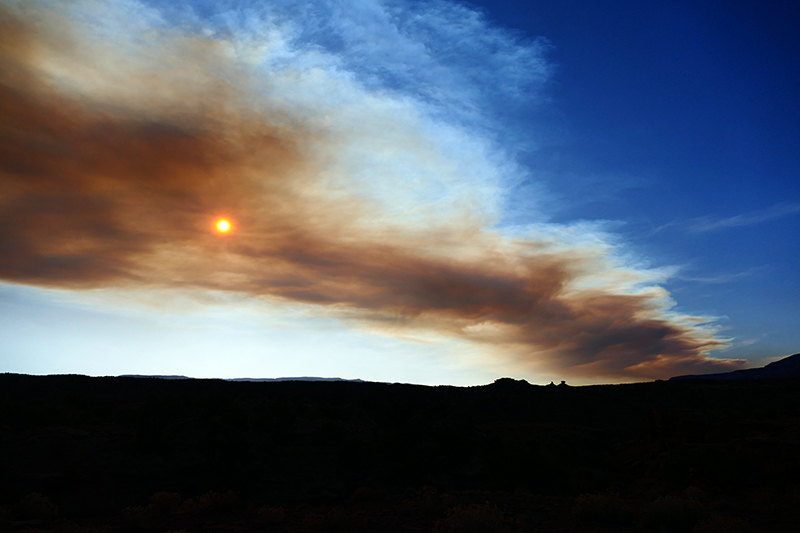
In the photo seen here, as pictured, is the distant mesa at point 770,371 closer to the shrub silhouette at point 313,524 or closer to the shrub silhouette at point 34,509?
the shrub silhouette at point 313,524

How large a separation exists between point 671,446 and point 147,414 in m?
38.4

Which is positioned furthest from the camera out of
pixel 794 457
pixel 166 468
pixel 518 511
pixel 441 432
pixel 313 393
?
pixel 313 393

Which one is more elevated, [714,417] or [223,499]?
[714,417]

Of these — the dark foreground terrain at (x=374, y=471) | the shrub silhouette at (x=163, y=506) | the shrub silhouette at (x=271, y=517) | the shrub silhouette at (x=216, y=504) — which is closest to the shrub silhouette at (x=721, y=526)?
the dark foreground terrain at (x=374, y=471)

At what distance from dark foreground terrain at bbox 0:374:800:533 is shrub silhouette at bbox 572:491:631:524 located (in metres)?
0.04

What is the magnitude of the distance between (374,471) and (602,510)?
1945 centimetres

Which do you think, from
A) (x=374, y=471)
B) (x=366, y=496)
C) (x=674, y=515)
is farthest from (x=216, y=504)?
(x=674, y=515)

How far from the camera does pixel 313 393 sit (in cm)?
6994

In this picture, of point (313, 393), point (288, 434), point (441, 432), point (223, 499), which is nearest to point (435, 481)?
point (441, 432)

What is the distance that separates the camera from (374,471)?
29250mm

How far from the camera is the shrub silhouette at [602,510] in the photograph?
12.5m

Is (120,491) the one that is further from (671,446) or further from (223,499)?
(671,446)

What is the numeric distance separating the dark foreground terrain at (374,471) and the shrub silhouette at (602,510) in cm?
4

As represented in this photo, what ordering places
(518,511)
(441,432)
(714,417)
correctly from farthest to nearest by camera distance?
(441,432)
(714,417)
(518,511)
